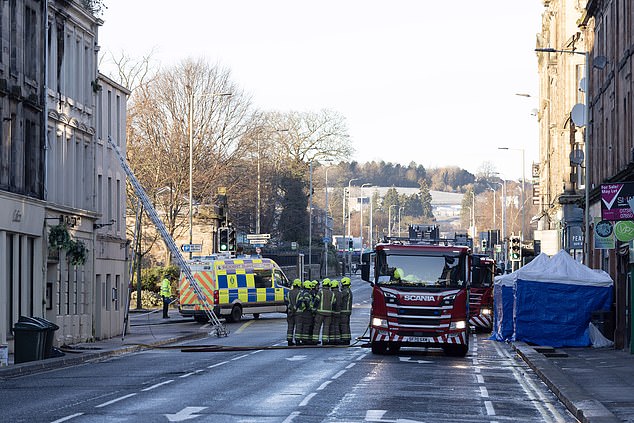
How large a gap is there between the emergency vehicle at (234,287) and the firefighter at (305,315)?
17.5 meters

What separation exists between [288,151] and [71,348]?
64.7 m

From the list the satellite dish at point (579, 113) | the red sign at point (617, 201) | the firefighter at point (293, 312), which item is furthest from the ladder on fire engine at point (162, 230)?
the red sign at point (617, 201)

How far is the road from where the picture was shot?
1712 cm

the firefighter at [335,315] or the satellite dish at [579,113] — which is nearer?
the firefighter at [335,315]

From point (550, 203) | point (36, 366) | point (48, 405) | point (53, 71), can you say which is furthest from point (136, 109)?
point (48, 405)

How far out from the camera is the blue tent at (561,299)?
35812 mm

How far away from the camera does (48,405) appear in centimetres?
1839

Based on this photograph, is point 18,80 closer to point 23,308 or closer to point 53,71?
point 53,71

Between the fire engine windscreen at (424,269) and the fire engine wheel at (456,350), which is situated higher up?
the fire engine windscreen at (424,269)

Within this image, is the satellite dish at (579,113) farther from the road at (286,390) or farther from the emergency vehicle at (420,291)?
the emergency vehicle at (420,291)

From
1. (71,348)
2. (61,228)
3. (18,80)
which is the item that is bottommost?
(71,348)

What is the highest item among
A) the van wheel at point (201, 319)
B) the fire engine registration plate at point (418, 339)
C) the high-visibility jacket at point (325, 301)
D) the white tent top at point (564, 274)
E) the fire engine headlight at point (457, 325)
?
the white tent top at point (564, 274)

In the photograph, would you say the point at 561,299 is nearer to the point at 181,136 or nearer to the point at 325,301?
the point at 325,301

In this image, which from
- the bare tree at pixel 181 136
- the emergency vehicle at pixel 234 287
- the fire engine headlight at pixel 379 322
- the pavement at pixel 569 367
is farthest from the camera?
the bare tree at pixel 181 136
